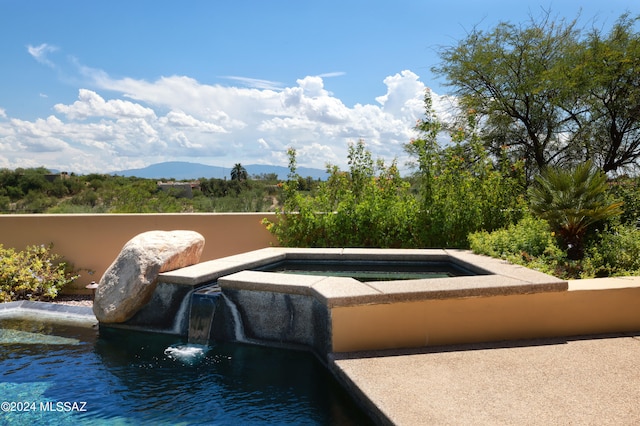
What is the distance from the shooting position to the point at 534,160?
16422 mm

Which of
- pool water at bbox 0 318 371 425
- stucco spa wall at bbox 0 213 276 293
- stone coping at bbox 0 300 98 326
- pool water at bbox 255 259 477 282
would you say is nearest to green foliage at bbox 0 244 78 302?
stucco spa wall at bbox 0 213 276 293

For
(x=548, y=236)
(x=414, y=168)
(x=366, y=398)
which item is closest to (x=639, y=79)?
(x=414, y=168)

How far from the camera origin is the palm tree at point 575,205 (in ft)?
20.8

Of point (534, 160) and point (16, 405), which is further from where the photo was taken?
point (534, 160)

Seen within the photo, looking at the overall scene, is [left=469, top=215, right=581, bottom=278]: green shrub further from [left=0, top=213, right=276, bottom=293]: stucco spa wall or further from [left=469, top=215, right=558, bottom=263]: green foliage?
[left=0, top=213, right=276, bottom=293]: stucco spa wall

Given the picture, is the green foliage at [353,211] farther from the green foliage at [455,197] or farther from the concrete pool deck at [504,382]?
the concrete pool deck at [504,382]

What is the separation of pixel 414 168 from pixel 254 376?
14682mm

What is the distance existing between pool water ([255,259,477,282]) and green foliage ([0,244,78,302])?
154 inches

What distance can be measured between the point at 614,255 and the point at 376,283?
128 inches

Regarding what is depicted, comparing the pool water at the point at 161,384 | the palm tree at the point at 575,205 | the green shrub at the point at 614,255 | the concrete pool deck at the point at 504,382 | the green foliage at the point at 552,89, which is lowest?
the pool water at the point at 161,384

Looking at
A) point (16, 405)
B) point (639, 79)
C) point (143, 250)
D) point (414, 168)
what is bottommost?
point (16, 405)

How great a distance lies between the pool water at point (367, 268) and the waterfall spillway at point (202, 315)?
111cm

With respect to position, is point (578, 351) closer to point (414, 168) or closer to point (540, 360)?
point (540, 360)

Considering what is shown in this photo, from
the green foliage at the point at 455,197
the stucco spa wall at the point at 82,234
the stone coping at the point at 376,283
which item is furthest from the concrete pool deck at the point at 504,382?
the stucco spa wall at the point at 82,234
